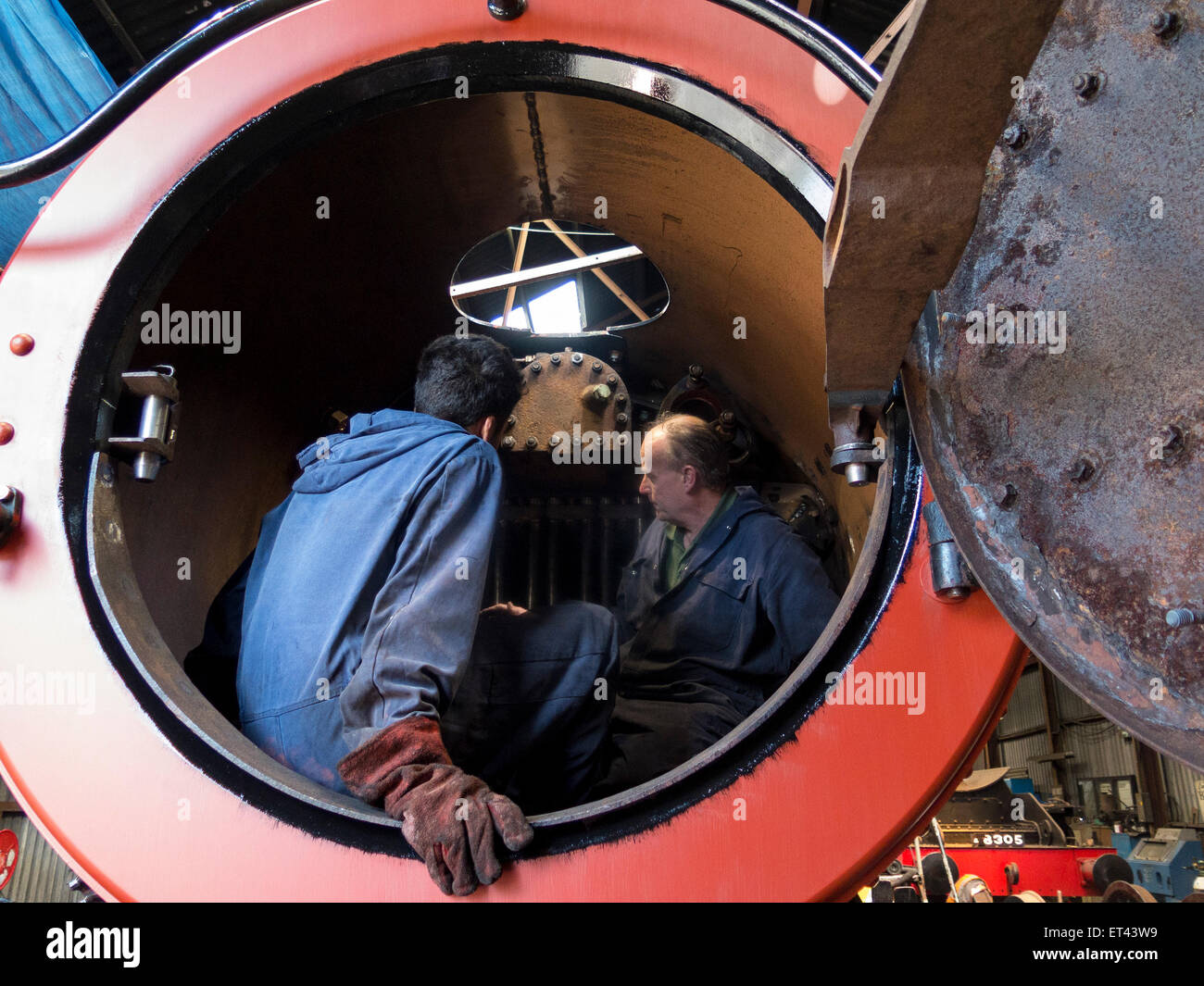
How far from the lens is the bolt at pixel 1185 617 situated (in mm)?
893

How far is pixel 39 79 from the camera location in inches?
75.9

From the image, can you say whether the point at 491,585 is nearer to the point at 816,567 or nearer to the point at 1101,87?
the point at 816,567

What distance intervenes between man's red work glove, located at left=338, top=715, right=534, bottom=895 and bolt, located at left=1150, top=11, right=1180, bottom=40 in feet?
3.83

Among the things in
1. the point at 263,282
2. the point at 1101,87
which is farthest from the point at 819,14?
the point at 1101,87

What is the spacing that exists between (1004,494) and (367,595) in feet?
3.55

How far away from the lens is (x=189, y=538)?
7.01ft

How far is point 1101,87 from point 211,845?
1424 millimetres

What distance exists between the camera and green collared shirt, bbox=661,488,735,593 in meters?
2.53

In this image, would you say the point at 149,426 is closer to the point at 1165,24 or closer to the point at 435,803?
the point at 435,803

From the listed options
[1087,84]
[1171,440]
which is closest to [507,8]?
[1087,84]
